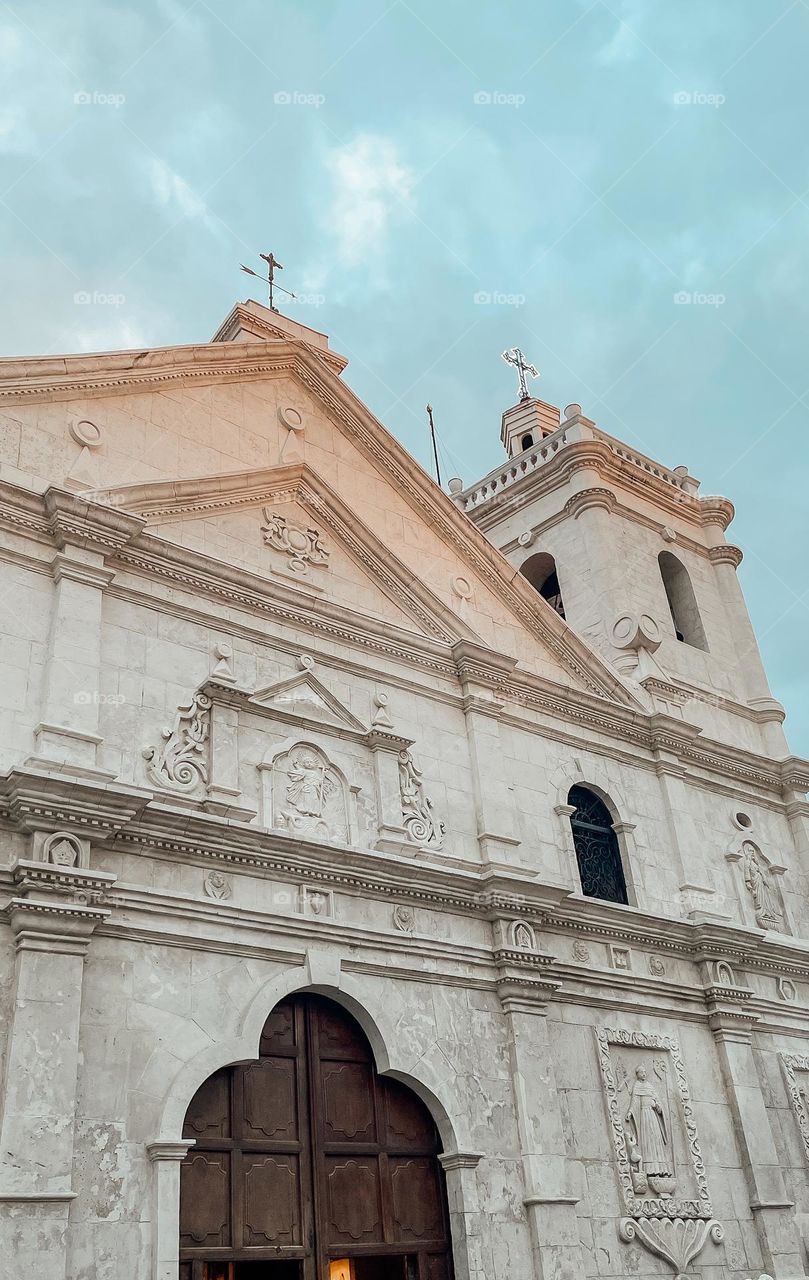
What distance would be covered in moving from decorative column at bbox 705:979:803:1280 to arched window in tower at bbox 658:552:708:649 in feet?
23.4

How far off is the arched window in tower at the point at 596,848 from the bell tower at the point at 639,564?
8.79ft

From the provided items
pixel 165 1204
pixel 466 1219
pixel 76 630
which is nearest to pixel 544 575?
pixel 76 630

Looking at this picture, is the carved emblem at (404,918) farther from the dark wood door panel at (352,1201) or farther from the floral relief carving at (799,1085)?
the floral relief carving at (799,1085)

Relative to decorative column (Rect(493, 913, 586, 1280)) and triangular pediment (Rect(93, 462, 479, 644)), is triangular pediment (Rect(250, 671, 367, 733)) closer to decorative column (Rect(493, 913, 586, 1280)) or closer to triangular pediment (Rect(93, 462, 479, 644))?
triangular pediment (Rect(93, 462, 479, 644))

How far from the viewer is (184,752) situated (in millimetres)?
11898

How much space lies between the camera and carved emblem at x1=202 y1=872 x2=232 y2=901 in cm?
1130

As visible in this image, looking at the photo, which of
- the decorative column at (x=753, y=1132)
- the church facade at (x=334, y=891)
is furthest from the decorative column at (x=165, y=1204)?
the decorative column at (x=753, y=1132)

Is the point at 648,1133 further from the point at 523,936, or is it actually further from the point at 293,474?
the point at 293,474

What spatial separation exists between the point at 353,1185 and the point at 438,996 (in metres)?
2.10

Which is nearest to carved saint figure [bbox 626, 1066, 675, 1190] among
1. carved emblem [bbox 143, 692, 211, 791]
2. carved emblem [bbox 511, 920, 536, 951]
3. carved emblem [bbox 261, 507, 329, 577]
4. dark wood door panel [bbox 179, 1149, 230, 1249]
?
carved emblem [bbox 511, 920, 536, 951]

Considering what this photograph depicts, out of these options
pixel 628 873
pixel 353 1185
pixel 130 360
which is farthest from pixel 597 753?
pixel 130 360

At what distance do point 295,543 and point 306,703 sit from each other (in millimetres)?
2298

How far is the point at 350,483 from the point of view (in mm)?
16078

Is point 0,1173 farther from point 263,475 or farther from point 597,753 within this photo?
point 597,753
